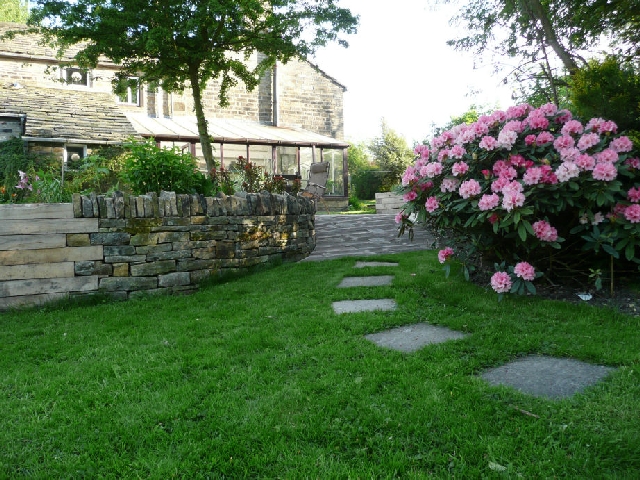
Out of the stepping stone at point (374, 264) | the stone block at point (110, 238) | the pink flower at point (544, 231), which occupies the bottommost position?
the stepping stone at point (374, 264)

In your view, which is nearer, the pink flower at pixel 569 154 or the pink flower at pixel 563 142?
the pink flower at pixel 569 154

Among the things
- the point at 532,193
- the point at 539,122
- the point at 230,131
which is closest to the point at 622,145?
the point at 539,122

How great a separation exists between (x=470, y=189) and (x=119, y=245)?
3.44 meters

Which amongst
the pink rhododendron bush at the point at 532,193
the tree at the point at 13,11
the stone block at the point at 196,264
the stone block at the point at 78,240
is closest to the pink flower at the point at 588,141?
the pink rhododendron bush at the point at 532,193

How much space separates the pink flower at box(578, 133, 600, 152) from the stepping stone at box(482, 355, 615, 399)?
6.02 feet

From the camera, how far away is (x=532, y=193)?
3.70 meters

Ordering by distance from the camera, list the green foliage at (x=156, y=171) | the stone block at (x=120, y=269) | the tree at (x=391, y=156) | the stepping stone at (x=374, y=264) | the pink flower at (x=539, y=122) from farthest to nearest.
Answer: the tree at (x=391, y=156) < the stepping stone at (x=374, y=264) < the green foliage at (x=156, y=171) < the stone block at (x=120, y=269) < the pink flower at (x=539, y=122)

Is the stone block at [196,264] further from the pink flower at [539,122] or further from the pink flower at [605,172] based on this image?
the pink flower at [605,172]

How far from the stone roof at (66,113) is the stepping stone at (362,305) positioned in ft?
36.7

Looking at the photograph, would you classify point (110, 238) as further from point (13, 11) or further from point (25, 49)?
point (13, 11)

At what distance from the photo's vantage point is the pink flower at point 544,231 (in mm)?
3600

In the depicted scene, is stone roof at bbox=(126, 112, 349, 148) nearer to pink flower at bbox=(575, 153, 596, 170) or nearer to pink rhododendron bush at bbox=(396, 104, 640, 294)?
pink rhododendron bush at bbox=(396, 104, 640, 294)

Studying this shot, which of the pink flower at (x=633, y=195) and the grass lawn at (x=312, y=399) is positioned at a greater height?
the pink flower at (x=633, y=195)

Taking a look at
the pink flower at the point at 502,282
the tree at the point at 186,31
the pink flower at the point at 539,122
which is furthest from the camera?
the tree at the point at 186,31
